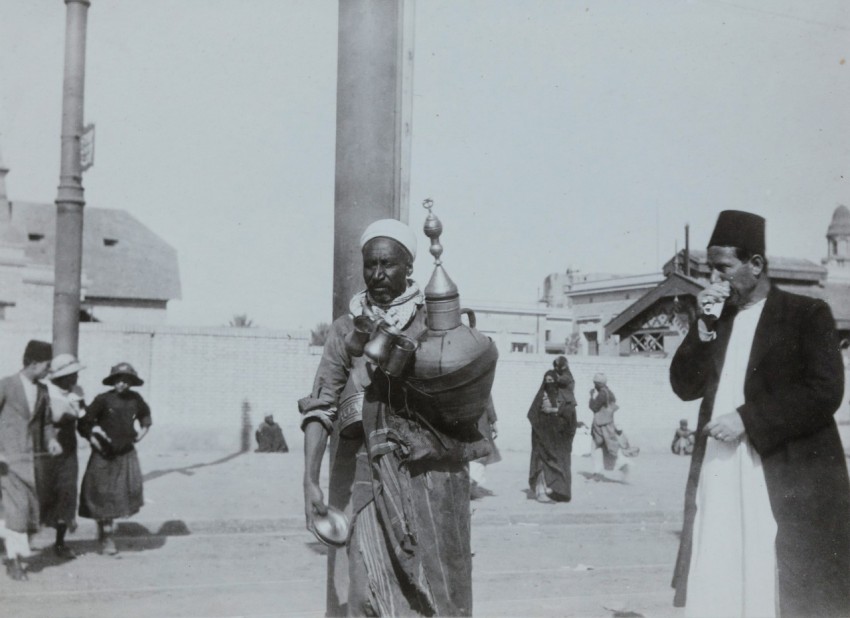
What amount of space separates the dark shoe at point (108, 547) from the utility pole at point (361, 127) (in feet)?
14.9

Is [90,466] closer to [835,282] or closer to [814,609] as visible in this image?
[814,609]

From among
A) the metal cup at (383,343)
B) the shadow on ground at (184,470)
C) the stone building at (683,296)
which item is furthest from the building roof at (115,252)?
the metal cup at (383,343)

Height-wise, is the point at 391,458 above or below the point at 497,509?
above

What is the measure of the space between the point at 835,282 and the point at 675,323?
6.19 metres

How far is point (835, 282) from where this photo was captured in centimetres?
1720

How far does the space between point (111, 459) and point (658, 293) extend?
712 inches

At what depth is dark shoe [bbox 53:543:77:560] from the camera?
7.04 meters

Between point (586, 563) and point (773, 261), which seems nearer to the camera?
point (586, 563)

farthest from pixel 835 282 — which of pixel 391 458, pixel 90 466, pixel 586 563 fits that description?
pixel 391 458

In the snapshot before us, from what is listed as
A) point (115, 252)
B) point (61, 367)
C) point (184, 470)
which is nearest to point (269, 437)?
point (184, 470)

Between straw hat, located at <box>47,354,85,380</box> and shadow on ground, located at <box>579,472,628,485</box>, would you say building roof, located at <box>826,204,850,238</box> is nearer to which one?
shadow on ground, located at <box>579,472,628,485</box>

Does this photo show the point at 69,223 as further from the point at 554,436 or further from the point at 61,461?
the point at 554,436

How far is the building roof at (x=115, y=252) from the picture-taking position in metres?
33.5

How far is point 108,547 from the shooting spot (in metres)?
7.16
